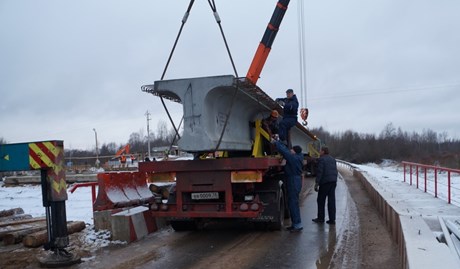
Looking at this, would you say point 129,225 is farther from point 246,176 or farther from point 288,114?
point 288,114

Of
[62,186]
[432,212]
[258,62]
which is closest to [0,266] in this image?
[62,186]

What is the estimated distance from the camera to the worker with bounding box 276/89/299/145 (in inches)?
360

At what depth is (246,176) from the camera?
7.73m

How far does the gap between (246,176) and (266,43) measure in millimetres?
7226

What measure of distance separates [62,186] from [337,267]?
4.15 m

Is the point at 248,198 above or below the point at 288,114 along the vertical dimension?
below

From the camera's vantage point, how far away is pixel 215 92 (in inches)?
298

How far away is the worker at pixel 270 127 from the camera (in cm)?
953

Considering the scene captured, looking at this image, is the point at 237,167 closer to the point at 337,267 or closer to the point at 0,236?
the point at 337,267

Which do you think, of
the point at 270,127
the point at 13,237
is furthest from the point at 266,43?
the point at 13,237

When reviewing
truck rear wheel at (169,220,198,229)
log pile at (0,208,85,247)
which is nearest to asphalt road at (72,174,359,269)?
truck rear wheel at (169,220,198,229)

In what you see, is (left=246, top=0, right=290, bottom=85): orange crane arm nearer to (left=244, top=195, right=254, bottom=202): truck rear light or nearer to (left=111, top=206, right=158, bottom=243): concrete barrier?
(left=244, top=195, right=254, bottom=202): truck rear light

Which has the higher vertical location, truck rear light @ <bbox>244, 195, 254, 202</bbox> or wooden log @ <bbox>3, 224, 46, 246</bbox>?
truck rear light @ <bbox>244, 195, 254, 202</bbox>

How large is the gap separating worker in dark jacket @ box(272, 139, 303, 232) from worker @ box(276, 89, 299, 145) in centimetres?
57
